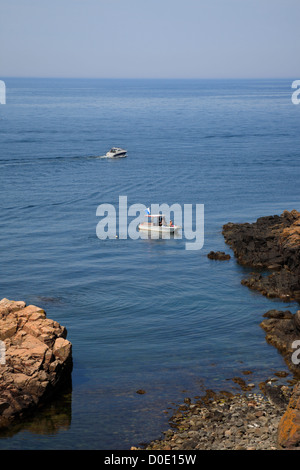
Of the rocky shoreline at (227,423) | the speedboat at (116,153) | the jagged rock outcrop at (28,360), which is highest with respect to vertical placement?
the speedboat at (116,153)

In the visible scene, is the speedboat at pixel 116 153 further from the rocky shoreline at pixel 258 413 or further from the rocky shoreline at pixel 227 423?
the rocky shoreline at pixel 227 423

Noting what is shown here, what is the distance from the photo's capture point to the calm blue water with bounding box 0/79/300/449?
38.8 m

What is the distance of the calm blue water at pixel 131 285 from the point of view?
3878 centimetres

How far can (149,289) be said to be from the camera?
6084cm

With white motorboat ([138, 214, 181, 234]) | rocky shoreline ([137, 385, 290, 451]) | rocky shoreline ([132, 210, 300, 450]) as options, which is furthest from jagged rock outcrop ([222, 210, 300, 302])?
rocky shoreline ([137, 385, 290, 451])

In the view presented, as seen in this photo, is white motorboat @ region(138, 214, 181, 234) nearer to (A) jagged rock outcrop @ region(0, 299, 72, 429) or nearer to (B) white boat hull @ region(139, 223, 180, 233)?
(B) white boat hull @ region(139, 223, 180, 233)

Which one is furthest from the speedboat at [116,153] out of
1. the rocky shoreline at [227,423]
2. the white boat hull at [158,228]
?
the rocky shoreline at [227,423]

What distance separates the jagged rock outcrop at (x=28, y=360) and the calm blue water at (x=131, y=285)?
1.15 metres

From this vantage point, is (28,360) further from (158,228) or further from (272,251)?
(158,228)

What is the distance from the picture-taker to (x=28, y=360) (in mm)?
38312
